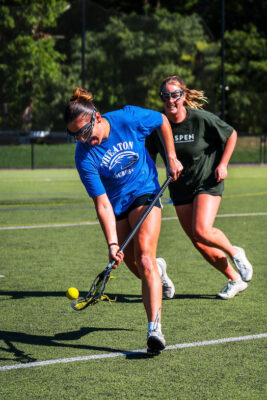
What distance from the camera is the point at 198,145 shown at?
6516 mm

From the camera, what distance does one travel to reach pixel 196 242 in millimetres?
6668

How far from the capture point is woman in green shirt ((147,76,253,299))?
21.2 feet

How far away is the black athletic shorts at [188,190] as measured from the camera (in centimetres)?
658

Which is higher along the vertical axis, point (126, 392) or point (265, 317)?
point (126, 392)

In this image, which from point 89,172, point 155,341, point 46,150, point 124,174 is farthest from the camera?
point 46,150

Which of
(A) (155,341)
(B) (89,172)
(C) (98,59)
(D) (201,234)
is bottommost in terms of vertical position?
(C) (98,59)

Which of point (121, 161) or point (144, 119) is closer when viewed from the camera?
point (121, 161)

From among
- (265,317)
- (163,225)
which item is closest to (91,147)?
(265,317)

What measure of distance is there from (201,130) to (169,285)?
4.79 feet

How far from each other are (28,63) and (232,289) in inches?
1392

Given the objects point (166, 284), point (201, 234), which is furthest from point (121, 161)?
point (166, 284)

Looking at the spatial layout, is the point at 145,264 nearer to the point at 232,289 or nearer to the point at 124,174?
the point at 124,174

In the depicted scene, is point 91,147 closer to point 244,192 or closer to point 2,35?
point 244,192

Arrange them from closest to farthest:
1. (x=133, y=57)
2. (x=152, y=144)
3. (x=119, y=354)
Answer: (x=119, y=354), (x=152, y=144), (x=133, y=57)
